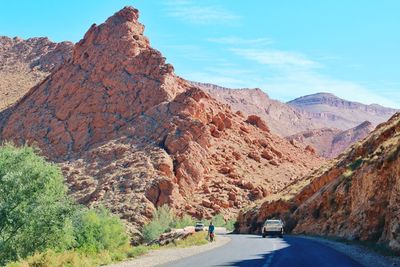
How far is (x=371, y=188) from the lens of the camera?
119 feet

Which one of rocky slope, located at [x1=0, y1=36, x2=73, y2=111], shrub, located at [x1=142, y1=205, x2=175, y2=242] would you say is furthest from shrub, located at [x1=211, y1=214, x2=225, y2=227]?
rocky slope, located at [x1=0, y1=36, x2=73, y2=111]

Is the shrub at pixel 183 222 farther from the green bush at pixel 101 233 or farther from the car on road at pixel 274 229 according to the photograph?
the car on road at pixel 274 229

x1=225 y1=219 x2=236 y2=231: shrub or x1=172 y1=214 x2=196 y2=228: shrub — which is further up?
x1=172 y1=214 x2=196 y2=228: shrub

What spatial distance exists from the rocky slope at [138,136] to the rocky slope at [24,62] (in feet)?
79.4

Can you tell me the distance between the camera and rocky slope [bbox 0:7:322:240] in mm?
83625

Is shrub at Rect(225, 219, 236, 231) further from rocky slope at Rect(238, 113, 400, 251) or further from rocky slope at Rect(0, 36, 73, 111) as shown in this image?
rocky slope at Rect(0, 36, 73, 111)

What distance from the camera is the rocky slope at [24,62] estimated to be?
5468 inches

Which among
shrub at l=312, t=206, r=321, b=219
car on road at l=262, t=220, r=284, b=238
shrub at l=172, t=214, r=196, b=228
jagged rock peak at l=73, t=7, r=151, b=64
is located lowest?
shrub at l=172, t=214, r=196, b=228

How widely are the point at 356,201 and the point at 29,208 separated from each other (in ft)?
75.2

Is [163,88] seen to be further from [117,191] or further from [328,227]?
[328,227]

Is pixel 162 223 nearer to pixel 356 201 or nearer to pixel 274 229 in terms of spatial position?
pixel 274 229

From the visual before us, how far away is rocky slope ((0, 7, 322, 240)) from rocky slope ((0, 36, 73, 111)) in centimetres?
2421

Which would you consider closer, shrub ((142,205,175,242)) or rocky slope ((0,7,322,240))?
shrub ((142,205,175,242))

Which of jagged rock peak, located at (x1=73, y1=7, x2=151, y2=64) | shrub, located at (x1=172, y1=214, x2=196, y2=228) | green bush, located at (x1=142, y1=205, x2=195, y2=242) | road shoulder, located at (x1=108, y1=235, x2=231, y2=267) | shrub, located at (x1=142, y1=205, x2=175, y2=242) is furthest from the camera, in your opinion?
jagged rock peak, located at (x1=73, y1=7, x2=151, y2=64)
